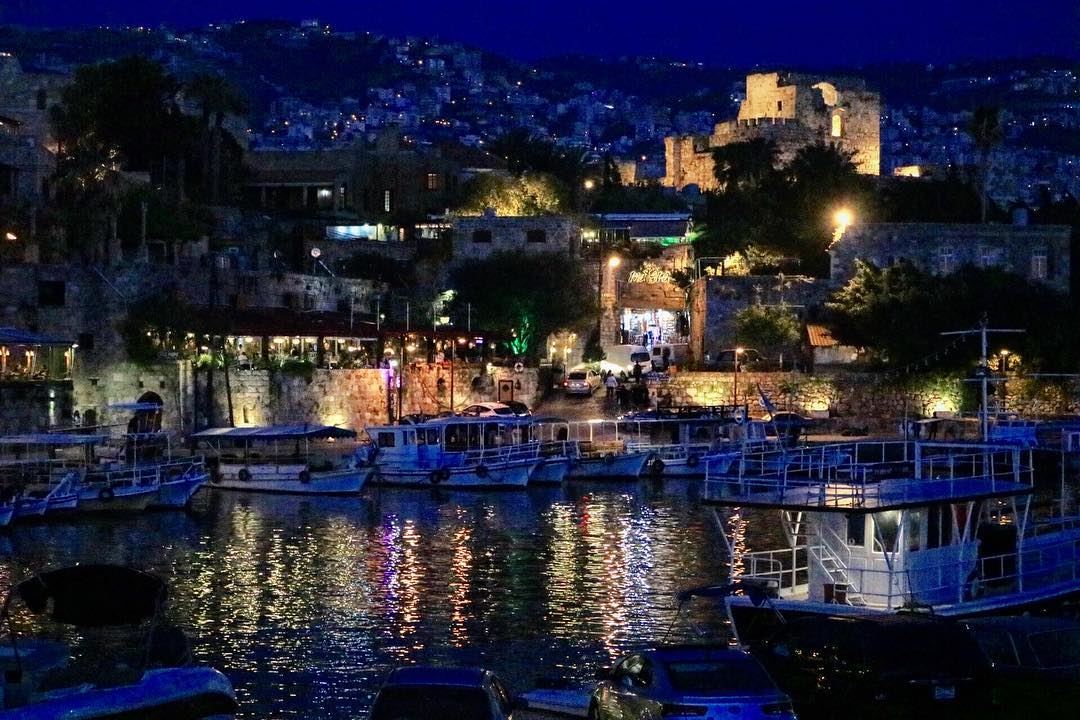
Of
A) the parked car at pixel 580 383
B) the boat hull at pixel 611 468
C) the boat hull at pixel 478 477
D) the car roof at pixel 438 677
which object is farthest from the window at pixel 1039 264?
the car roof at pixel 438 677

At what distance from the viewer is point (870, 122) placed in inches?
4434

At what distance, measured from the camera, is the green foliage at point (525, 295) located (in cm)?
7625

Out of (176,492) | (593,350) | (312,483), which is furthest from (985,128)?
(176,492)

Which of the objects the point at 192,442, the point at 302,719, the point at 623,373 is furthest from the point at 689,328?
the point at 302,719

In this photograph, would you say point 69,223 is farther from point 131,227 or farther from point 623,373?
point 623,373

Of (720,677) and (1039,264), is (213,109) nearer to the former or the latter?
(1039,264)

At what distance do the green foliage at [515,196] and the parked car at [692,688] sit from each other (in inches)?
2662

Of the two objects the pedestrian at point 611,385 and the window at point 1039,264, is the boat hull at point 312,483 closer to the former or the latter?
the pedestrian at point 611,385

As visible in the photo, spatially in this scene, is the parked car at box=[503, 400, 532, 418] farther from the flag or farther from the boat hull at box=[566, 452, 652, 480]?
the flag

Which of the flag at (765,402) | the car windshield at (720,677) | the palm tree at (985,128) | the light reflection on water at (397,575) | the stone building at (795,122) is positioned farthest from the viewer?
the stone building at (795,122)

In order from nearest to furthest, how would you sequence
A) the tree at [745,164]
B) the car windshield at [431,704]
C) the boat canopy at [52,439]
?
1. the car windshield at [431,704]
2. the boat canopy at [52,439]
3. the tree at [745,164]

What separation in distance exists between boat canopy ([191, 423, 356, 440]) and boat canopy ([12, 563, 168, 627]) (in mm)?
39273

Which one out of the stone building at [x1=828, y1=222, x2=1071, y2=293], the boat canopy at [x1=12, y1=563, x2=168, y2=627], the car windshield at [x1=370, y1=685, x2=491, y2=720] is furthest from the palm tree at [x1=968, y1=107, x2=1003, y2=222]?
the boat canopy at [x1=12, y1=563, x2=168, y2=627]

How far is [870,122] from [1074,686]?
96.0 meters
